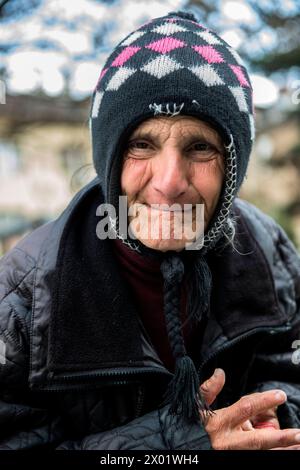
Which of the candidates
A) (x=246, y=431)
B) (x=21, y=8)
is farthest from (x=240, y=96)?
(x=21, y=8)

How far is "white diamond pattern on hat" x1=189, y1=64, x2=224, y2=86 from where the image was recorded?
4.87 ft

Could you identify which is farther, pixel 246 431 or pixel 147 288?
pixel 147 288

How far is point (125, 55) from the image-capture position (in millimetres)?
1562

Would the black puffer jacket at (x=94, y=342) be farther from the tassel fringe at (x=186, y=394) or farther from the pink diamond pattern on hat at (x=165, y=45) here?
the pink diamond pattern on hat at (x=165, y=45)

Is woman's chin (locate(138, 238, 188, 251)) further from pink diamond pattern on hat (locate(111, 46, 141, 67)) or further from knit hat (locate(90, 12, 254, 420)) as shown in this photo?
pink diamond pattern on hat (locate(111, 46, 141, 67))

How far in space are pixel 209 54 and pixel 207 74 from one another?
0.10m

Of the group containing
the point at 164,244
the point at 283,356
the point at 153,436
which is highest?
the point at 164,244

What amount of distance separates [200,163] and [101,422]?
92cm

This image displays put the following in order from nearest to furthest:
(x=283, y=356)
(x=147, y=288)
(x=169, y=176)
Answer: (x=169, y=176) → (x=147, y=288) → (x=283, y=356)

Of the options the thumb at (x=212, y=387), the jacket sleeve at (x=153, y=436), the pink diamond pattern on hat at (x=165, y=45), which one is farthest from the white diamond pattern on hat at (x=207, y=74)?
the jacket sleeve at (x=153, y=436)

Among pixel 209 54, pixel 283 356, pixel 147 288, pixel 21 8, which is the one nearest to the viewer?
pixel 209 54

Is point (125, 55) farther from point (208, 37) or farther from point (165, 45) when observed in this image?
point (208, 37)

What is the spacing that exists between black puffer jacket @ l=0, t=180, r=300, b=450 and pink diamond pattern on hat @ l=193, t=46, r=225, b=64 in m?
0.61
